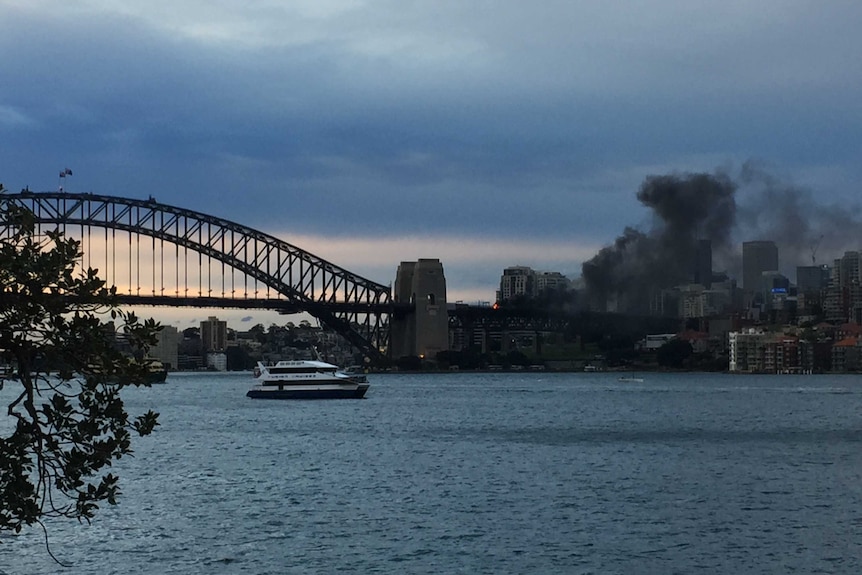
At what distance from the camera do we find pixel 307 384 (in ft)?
291

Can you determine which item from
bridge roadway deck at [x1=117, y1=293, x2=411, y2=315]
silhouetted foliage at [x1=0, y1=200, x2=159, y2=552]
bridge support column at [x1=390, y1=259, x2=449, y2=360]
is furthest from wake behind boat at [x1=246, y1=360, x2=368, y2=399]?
silhouetted foliage at [x1=0, y1=200, x2=159, y2=552]

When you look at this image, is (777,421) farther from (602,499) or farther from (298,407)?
(602,499)

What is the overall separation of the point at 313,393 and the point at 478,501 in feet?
191

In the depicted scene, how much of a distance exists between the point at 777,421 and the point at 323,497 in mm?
36506

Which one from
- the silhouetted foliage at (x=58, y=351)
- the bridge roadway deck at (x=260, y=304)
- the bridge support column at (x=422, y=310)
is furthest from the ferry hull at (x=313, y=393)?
the silhouetted foliage at (x=58, y=351)

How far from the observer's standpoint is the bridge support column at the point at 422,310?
468 ft

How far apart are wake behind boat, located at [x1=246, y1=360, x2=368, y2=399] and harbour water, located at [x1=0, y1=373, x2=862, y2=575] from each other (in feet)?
86.6

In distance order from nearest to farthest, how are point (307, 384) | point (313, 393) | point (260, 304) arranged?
point (313, 393)
point (307, 384)
point (260, 304)

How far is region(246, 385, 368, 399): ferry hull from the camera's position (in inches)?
3482

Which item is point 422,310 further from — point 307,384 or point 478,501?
point 478,501

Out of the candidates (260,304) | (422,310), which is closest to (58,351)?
(260,304)

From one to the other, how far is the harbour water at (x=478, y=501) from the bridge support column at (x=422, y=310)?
263ft

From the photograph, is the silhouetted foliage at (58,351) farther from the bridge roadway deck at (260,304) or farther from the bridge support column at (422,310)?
the bridge support column at (422,310)

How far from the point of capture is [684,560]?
2283 cm
